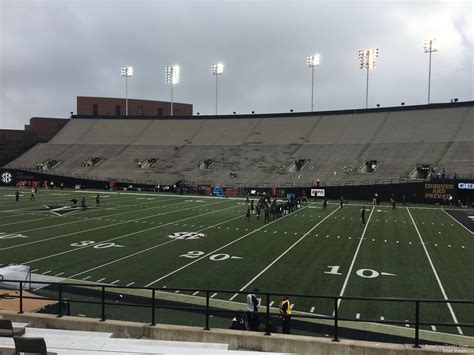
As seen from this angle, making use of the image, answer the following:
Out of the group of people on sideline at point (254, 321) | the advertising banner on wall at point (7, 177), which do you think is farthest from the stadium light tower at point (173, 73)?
the group of people on sideline at point (254, 321)

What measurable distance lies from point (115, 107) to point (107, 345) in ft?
303

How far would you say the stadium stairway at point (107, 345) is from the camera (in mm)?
5707

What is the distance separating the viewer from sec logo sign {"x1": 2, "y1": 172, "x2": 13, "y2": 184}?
62.4m

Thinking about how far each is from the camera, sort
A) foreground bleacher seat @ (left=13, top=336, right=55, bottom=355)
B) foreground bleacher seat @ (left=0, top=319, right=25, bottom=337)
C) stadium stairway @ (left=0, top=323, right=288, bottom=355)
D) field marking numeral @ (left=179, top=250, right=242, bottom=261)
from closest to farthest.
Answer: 1. foreground bleacher seat @ (left=13, top=336, right=55, bottom=355)
2. stadium stairway @ (left=0, top=323, right=288, bottom=355)
3. foreground bleacher seat @ (left=0, top=319, right=25, bottom=337)
4. field marking numeral @ (left=179, top=250, right=242, bottom=261)

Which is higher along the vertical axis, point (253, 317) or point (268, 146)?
point (268, 146)

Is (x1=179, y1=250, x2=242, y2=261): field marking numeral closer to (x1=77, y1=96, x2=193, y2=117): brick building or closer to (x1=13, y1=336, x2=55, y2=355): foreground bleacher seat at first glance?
(x1=13, y1=336, x2=55, y2=355): foreground bleacher seat

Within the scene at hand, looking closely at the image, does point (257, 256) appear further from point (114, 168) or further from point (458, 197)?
point (114, 168)

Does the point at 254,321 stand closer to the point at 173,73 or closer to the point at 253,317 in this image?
the point at 253,317

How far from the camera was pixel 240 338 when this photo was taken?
6.38 meters

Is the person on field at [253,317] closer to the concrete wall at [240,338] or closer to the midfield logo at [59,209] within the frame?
the concrete wall at [240,338]

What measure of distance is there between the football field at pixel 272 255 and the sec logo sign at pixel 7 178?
123 feet

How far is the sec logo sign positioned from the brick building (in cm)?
3024

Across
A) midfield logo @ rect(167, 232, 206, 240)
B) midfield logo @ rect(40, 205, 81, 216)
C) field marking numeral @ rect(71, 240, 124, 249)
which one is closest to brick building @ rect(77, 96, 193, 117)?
midfield logo @ rect(40, 205, 81, 216)

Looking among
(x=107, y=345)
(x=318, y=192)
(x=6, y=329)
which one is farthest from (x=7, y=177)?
(x=107, y=345)
